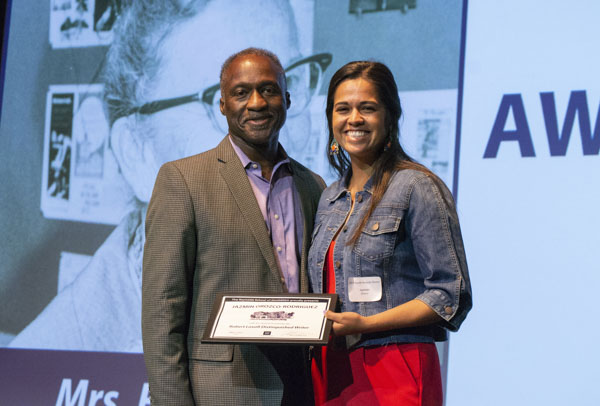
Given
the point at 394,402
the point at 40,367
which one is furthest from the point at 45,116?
the point at 394,402

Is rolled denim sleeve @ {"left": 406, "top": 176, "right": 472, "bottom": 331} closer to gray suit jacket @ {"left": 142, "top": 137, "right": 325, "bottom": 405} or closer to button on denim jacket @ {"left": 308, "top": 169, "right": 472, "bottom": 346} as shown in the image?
button on denim jacket @ {"left": 308, "top": 169, "right": 472, "bottom": 346}

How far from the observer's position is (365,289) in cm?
196

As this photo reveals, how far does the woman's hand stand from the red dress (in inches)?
4.6

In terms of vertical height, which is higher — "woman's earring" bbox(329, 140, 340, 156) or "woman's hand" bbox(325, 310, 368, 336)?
"woman's earring" bbox(329, 140, 340, 156)

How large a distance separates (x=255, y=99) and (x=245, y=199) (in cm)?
33

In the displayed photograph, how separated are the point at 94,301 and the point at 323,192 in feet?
7.06

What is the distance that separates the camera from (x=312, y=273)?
212 centimetres

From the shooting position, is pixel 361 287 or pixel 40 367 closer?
pixel 361 287

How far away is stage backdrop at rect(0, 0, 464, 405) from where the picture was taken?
11.9ft

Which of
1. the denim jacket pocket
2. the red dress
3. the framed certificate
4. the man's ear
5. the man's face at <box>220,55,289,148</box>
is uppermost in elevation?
the man's face at <box>220,55,289,148</box>

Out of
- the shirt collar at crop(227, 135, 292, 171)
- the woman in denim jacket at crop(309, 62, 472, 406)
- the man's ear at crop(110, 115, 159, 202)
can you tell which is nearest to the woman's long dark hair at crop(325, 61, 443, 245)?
the woman in denim jacket at crop(309, 62, 472, 406)

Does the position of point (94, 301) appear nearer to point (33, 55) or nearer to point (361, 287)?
point (33, 55)

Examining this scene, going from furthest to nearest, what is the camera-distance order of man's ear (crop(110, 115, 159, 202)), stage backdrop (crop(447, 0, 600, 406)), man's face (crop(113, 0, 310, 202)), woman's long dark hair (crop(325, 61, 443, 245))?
man's ear (crop(110, 115, 159, 202)) → man's face (crop(113, 0, 310, 202)) → stage backdrop (crop(447, 0, 600, 406)) → woman's long dark hair (crop(325, 61, 443, 245))

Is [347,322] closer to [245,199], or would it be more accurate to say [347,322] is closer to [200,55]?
[245,199]
